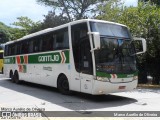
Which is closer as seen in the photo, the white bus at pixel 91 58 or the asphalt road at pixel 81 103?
the asphalt road at pixel 81 103

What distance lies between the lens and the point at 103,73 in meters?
11.9

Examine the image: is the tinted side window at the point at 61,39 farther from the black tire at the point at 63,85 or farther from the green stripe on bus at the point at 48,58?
the black tire at the point at 63,85

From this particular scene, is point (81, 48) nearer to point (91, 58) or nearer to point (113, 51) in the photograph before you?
point (91, 58)

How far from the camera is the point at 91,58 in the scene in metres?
12.0

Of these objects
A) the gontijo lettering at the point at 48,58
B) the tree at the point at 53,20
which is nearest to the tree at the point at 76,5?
the tree at the point at 53,20

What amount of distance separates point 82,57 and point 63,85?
2.37 meters

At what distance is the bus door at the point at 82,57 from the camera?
480 inches

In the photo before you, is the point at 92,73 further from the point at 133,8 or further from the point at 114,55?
the point at 133,8

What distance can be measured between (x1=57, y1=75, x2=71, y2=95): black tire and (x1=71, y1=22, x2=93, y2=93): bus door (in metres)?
1.23

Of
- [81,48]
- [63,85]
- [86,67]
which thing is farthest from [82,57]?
[63,85]

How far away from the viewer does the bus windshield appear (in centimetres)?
1200

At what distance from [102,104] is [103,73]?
1211 millimetres

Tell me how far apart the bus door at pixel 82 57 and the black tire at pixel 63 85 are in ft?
4.02

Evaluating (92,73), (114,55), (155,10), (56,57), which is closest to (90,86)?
(92,73)
